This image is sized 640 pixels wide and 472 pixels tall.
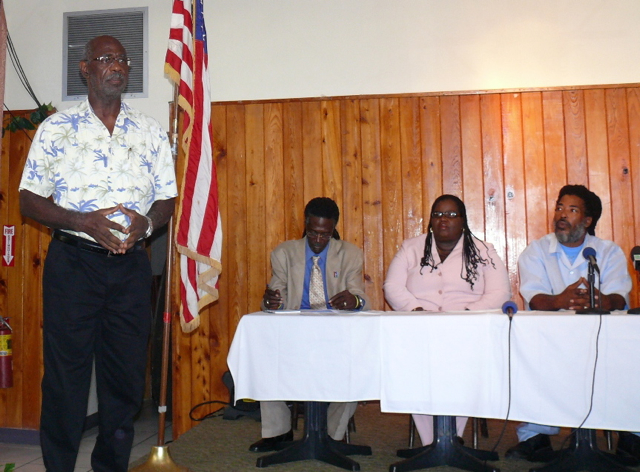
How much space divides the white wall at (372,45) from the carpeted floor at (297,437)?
2390mm

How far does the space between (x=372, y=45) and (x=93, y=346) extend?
316cm

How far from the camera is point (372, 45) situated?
451cm

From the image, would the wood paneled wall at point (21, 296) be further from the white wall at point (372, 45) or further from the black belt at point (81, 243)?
the black belt at point (81, 243)

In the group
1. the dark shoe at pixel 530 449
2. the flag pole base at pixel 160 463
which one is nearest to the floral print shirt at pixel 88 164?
the flag pole base at pixel 160 463

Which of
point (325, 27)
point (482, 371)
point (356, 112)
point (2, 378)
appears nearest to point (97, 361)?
point (482, 371)

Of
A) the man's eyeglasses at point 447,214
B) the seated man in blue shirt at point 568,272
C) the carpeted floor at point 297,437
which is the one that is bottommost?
the carpeted floor at point 297,437

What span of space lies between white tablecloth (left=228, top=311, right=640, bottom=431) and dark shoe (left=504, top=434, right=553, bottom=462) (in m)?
0.68

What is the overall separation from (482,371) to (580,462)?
A: 684 millimetres

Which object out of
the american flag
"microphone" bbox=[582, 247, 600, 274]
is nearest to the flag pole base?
the american flag

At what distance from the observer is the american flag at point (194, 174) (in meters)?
3.38

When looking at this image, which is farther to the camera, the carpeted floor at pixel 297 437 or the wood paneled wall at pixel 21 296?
the wood paneled wall at pixel 21 296

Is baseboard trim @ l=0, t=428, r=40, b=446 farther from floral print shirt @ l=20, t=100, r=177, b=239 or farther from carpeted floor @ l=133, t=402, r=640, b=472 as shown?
floral print shirt @ l=20, t=100, r=177, b=239

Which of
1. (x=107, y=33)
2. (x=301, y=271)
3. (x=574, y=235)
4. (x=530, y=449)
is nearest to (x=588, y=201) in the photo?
(x=574, y=235)

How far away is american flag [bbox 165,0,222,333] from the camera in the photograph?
338cm
